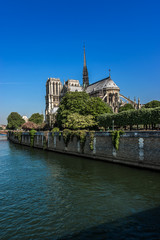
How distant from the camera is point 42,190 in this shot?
1423cm

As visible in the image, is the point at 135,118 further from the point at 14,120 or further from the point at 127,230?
the point at 14,120

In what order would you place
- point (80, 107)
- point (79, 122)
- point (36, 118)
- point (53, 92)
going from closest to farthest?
point (79, 122)
point (80, 107)
point (36, 118)
point (53, 92)

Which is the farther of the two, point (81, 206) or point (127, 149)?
point (127, 149)

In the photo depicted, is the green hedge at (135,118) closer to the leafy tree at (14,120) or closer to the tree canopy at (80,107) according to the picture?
the tree canopy at (80,107)

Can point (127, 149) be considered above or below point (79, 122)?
below

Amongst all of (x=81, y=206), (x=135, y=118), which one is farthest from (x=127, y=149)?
(x=81, y=206)

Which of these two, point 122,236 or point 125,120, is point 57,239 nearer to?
point 122,236

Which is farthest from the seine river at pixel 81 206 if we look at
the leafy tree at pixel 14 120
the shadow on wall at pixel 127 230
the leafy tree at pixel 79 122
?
the leafy tree at pixel 14 120

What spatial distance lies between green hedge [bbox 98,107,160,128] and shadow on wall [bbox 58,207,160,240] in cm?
2023

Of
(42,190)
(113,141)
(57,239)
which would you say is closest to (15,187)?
(42,190)

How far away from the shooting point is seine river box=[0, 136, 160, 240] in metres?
8.62

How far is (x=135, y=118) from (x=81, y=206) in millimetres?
22561

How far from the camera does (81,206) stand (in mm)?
11312

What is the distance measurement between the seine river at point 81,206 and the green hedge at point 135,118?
12130 millimetres
